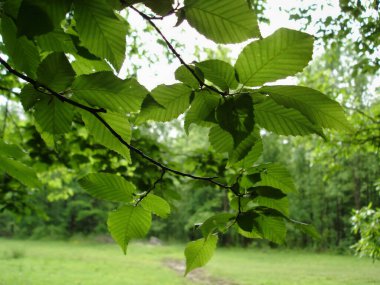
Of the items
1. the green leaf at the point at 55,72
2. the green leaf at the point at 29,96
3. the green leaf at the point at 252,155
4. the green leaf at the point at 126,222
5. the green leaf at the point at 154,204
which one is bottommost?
the green leaf at the point at 126,222

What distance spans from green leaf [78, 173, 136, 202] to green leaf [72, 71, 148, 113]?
149 mm

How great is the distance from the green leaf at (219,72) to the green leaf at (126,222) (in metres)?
0.29

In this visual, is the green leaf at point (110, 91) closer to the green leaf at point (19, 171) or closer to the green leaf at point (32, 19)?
the green leaf at point (32, 19)

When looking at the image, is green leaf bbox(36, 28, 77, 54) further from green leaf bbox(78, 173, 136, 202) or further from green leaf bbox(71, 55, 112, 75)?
green leaf bbox(78, 173, 136, 202)

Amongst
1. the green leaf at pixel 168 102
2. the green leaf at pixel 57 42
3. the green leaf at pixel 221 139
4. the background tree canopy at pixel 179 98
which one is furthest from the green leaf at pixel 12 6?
the green leaf at pixel 221 139

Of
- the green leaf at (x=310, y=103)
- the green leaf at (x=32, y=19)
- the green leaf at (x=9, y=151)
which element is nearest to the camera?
the green leaf at (x=32, y=19)

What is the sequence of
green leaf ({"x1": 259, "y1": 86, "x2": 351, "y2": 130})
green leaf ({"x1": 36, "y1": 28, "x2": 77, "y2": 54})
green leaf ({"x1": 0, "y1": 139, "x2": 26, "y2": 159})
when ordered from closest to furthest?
green leaf ({"x1": 259, "y1": 86, "x2": 351, "y2": 130}) < green leaf ({"x1": 36, "y1": 28, "x2": 77, "y2": 54}) < green leaf ({"x1": 0, "y1": 139, "x2": 26, "y2": 159})

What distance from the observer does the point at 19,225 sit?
30.4 meters

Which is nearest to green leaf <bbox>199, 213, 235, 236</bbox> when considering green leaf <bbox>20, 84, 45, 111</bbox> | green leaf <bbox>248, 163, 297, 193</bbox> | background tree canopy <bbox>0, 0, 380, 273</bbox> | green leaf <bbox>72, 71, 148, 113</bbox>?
background tree canopy <bbox>0, 0, 380, 273</bbox>

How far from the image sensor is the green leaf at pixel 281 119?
50cm

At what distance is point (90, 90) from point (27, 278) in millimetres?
12359

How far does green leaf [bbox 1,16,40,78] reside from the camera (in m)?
0.51

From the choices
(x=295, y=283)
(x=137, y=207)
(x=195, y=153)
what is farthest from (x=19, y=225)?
(x=137, y=207)

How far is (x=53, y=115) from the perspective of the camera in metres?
0.58
